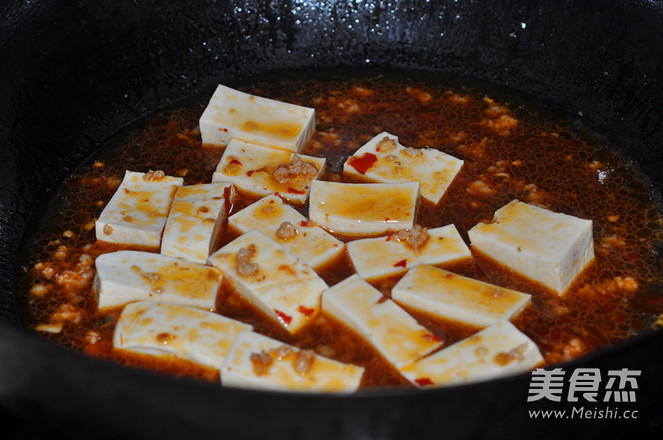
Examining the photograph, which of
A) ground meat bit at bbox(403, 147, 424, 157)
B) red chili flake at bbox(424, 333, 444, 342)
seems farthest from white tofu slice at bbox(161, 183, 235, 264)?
red chili flake at bbox(424, 333, 444, 342)

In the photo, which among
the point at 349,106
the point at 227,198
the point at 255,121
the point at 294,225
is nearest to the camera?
the point at 294,225

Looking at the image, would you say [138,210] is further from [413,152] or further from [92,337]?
[413,152]

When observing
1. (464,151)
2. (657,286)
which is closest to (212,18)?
(464,151)

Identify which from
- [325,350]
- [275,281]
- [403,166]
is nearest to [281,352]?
[325,350]

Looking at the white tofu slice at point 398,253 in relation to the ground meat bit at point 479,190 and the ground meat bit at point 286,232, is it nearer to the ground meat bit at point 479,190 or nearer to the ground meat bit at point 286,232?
the ground meat bit at point 286,232

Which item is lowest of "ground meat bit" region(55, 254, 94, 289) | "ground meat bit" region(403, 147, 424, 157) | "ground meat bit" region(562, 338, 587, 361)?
"ground meat bit" region(562, 338, 587, 361)

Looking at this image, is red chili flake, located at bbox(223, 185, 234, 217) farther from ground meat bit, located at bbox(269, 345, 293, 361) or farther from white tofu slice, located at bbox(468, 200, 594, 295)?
white tofu slice, located at bbox(468, 200, 594, 295)

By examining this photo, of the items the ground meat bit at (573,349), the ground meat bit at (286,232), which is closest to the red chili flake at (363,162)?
the ground meat bit at (286,232)
